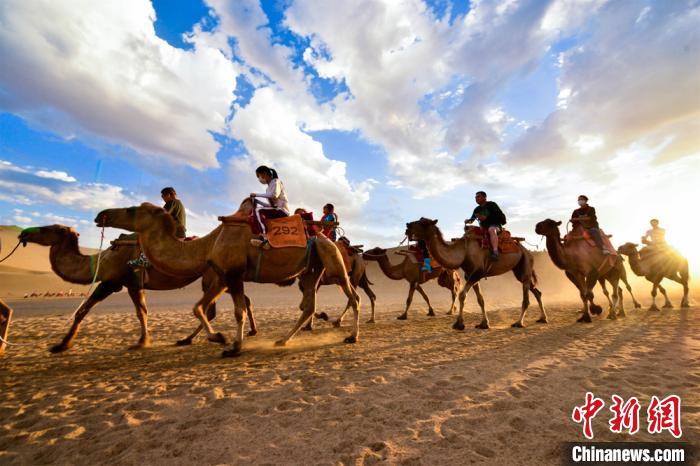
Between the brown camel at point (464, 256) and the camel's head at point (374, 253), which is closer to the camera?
the brown camel at point (464, 256)

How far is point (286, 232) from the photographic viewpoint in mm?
6254

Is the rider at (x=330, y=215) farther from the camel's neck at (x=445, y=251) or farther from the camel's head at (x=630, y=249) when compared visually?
the camel's head at (x=630, y=249)

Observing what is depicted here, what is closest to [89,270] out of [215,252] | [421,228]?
[215,252]

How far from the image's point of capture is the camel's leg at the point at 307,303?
6.86 metres

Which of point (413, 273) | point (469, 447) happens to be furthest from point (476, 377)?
point (413, 273)

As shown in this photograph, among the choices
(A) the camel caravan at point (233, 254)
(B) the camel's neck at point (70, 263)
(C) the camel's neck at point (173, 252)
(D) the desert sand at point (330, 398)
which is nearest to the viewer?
(D) the desert sand at point (330, 398)

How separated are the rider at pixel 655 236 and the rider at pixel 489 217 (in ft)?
31.0

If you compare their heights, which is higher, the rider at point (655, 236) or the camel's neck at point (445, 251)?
the rider at point (655, 236)

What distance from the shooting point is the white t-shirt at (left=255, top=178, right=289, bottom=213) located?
633 cm

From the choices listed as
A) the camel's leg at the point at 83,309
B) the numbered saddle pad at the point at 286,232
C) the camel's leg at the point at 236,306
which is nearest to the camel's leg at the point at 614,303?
the numbered saddle pad at the point at 286,232

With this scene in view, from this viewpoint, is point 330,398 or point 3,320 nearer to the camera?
point 330,398

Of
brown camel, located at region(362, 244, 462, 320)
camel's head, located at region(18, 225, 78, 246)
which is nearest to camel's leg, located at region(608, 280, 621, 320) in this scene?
brown camel, located at region(362, 244, 462, 320)

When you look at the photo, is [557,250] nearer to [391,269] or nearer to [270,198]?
[391,269]

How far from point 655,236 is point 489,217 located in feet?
33.0
